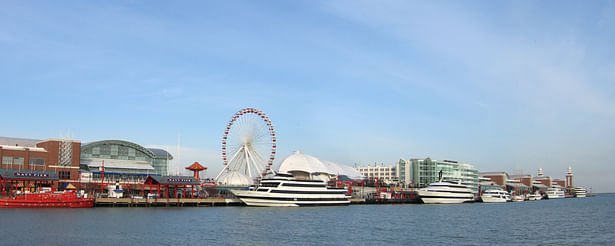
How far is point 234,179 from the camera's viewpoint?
13200 cm

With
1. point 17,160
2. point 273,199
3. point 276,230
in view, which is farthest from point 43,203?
point 276,230

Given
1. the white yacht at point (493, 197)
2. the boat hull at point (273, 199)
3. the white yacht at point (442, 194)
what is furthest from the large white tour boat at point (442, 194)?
the boat hull at point (273, 199)

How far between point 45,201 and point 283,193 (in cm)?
3984

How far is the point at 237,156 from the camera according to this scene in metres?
128

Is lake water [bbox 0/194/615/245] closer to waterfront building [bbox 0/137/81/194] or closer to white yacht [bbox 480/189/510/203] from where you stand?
waterfront building [bbox 0/137/81/194]

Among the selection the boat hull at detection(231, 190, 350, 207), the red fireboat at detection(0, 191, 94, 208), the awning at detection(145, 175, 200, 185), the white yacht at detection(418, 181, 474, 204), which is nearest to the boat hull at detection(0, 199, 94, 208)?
the red fireboat at detection(0, 191, 94, 208)

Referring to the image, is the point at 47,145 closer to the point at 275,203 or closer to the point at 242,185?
the point at 242,185

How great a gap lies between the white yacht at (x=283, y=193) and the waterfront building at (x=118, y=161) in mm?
49181

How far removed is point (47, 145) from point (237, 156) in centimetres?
4344

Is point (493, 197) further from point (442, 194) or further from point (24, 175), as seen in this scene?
point (24, 175)

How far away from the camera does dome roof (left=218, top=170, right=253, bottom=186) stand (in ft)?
431

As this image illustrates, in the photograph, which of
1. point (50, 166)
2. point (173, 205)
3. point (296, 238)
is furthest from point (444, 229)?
point (50, 166)

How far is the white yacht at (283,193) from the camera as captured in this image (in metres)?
94.1

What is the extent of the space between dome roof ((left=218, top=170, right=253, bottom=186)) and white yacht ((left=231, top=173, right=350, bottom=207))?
1206 inches
